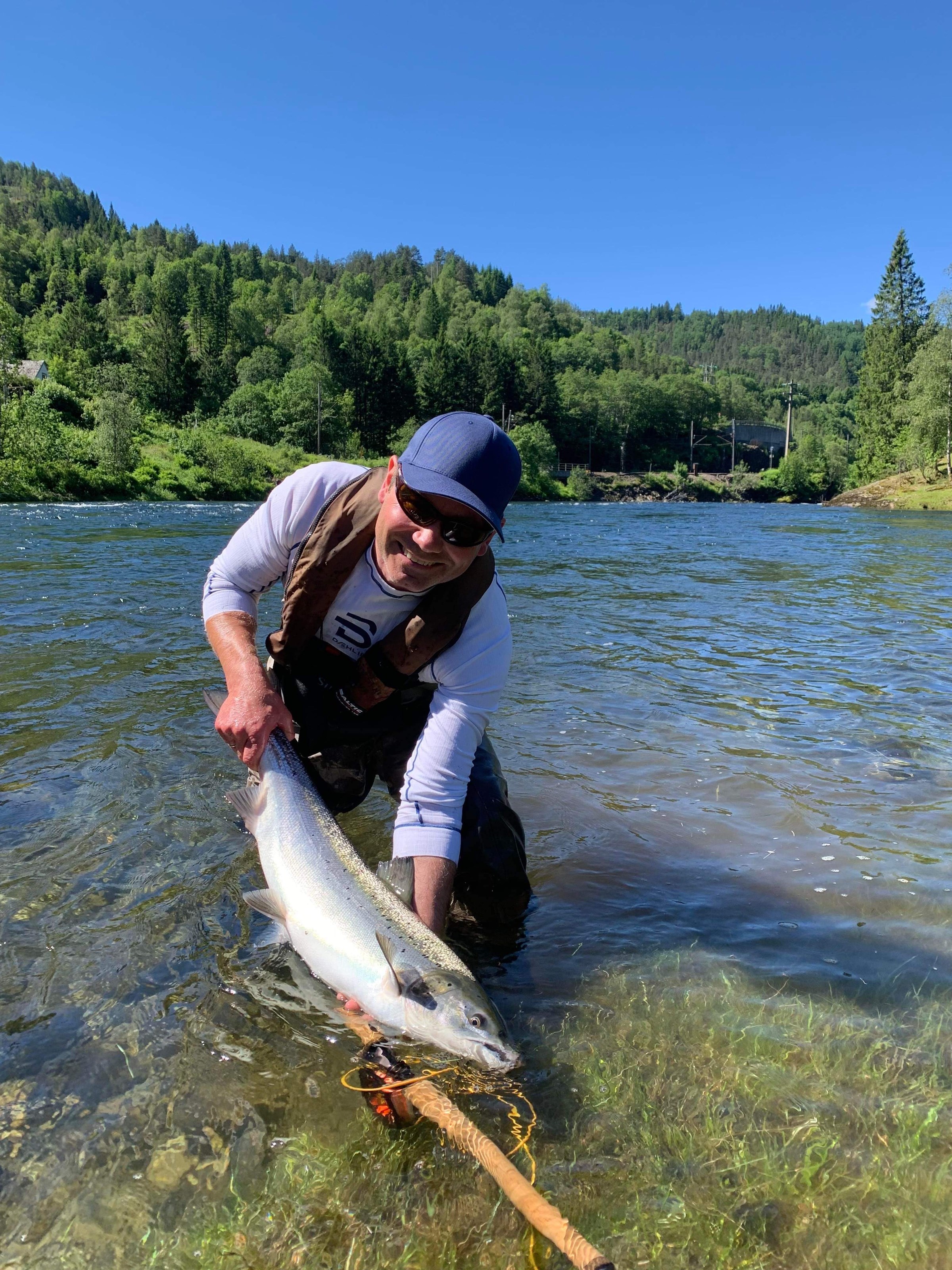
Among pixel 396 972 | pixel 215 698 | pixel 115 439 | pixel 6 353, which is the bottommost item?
pixel 396 972

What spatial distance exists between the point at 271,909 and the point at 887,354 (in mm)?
93188

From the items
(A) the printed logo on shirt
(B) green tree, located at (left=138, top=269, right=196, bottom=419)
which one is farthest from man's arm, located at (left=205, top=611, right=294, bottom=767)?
(B) green tree, located at (left=138, top=269, right=196, bottom=419)

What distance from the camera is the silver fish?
2.54 metres

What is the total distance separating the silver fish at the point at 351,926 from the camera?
8.34 feet

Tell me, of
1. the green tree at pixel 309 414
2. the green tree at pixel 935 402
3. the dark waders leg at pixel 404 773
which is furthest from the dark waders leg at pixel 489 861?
the green tree at pixel 309 414

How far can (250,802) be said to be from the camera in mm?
3500

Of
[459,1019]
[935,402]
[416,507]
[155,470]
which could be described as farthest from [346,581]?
[935,402]

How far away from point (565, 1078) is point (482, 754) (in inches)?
63.3

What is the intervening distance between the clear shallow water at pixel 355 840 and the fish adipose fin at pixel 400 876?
531mm

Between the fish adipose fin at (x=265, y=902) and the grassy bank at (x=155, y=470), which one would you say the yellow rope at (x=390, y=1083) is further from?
the grassy bank at (x=155, y=470)

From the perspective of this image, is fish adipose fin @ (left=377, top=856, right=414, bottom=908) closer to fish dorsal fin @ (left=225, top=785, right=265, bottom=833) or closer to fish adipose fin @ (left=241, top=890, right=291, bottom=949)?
fish adipose fin @ (left=241, top=890, right=291, bottom=949)

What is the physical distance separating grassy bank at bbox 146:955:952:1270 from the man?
31.2 inches

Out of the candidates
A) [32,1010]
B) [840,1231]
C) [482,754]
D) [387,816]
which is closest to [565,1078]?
[840,1231]

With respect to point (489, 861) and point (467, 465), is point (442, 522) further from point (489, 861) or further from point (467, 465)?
point (489, 861)
